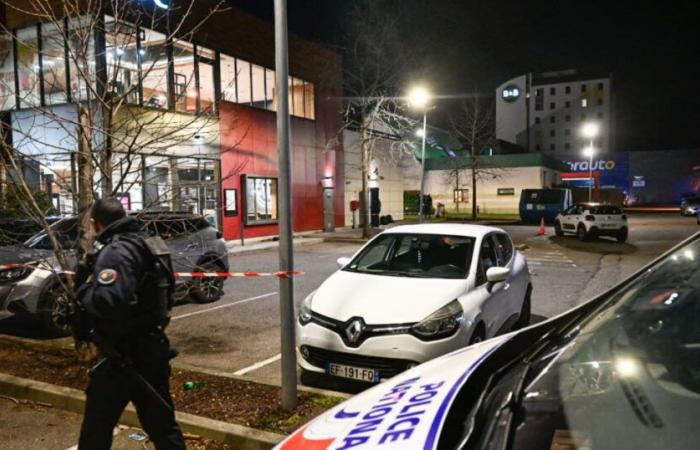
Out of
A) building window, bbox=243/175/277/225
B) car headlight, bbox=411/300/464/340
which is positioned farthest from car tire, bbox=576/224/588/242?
car headlight, bbox=411/300/464/340

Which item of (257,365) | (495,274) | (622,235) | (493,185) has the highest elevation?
(493,185)

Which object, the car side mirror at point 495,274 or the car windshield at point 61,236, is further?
the car windshield at point 61,236

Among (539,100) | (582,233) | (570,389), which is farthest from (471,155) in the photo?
(539,100)

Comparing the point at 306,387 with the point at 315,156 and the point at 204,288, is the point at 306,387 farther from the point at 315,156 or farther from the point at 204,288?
the point at 315,156

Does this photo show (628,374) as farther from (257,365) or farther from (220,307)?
(220,307)

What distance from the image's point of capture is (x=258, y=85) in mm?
23641

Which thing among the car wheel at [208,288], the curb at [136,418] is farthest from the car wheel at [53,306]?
the car wheel at [208,288]

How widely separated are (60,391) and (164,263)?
254 centimetres

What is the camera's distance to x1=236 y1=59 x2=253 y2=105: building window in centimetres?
2258

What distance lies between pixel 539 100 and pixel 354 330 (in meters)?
113

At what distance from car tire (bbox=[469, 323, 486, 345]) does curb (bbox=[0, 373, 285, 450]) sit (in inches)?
81.0

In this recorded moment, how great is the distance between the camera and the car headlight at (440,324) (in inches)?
188

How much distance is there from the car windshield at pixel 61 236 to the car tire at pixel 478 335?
577 cm

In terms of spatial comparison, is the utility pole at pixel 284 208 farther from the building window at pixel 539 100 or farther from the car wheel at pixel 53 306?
the building window at pixel 539 100
